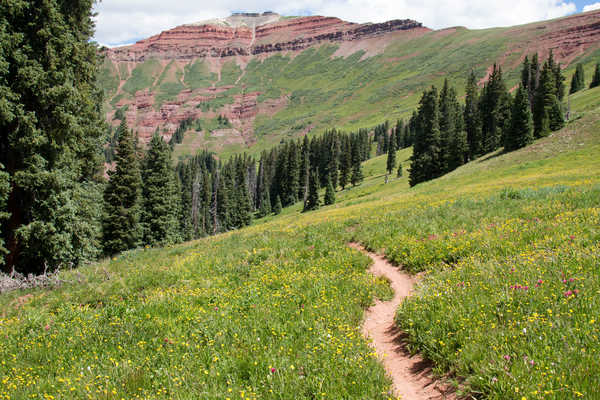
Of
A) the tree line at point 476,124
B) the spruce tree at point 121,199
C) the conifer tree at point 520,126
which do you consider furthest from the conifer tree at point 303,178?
the spruce tree at point 121,199

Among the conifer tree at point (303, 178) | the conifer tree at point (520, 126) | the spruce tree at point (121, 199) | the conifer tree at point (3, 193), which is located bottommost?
the conifer tree at point (303, 178)

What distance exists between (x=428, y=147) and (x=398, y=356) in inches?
2497

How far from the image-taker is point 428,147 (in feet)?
204

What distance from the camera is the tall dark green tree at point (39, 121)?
14219 millimetres

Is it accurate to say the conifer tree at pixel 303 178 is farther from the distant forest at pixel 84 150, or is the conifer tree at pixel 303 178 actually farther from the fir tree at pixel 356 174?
the fir tree at pixel 356 174

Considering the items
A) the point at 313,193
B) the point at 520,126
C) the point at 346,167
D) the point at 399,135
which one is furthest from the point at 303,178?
the point at 520,126

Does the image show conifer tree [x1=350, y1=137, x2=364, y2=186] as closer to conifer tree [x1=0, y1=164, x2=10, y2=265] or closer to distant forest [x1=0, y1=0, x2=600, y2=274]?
distant forest [x1=0, y1=0, x2=600, y2=274]

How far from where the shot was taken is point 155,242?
138ft

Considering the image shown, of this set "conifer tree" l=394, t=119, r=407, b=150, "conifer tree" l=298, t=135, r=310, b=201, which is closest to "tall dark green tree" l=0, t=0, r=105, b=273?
"conifer tree" l=298, t=135, r=310, b=201

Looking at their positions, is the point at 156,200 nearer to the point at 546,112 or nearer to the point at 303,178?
A: the point at 546,112

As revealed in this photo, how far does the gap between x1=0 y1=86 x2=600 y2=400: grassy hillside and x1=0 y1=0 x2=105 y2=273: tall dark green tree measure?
23.5ft

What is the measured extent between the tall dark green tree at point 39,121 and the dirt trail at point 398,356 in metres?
15.6

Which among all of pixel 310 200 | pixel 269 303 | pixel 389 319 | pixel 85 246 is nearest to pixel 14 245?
pixel 85 246

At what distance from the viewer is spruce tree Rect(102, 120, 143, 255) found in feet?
119
